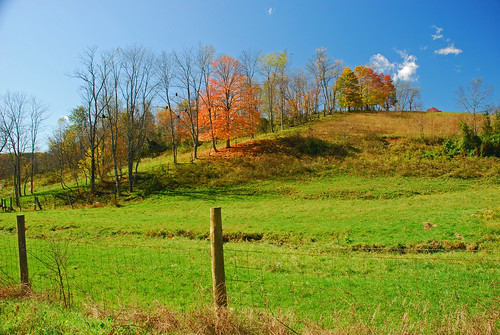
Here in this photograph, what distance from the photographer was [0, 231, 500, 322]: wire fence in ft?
17.5

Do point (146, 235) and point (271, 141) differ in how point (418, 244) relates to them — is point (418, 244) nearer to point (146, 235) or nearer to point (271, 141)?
point (146, 235)

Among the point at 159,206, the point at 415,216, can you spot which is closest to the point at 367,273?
the point at 415,216

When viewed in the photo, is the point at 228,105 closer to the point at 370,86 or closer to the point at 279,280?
the point at 279,280

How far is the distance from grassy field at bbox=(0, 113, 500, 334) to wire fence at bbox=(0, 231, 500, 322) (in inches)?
2.4

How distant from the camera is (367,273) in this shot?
25.2 ft

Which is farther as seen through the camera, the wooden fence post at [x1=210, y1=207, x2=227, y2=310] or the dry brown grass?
the dry brown grass

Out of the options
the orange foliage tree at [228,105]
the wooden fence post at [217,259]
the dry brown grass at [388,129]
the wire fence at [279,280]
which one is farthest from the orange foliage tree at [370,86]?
the wooden fence post at [217,259]

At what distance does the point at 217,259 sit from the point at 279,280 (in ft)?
12.7

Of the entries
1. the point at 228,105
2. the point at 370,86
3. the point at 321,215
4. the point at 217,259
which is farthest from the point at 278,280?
the point at 370,86

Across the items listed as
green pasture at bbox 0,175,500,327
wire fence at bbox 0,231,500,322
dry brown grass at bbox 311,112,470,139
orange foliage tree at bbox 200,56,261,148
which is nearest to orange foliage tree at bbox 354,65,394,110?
dry brown grass at bbox 311,112,470,139

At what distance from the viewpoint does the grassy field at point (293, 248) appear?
4055mm

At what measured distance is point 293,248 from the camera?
37.3 ft

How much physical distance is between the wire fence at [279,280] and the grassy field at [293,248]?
6 cm

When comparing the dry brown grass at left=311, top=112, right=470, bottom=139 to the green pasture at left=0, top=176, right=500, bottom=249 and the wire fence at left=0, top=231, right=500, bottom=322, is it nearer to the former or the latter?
the green pasture at left=0, top=176, right=500, bottom=249
